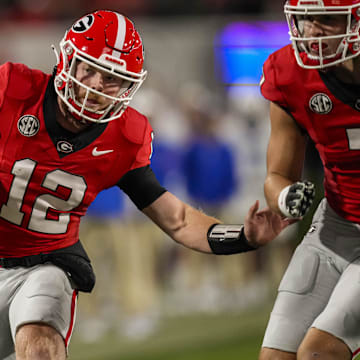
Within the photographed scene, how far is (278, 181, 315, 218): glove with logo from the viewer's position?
10.6 feet

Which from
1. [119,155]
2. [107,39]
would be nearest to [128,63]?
[107,39]

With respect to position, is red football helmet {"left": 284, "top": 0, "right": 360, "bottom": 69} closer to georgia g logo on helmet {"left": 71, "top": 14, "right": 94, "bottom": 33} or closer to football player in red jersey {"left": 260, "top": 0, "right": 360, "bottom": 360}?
football player in red jersey {"left": 260, "top": 0, "right": 360, "bottom": 360}

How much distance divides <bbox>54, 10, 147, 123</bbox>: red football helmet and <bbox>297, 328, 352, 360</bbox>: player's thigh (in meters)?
1.19

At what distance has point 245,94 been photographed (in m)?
9.41

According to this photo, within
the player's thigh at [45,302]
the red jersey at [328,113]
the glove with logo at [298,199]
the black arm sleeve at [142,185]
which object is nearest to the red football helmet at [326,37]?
the red jersey at [328,113]

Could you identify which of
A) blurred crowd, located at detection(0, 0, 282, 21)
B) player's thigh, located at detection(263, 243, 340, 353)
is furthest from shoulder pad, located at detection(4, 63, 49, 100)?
blurred crowd, located at detection(0, 0, 282, 21)

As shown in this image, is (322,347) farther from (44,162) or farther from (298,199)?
(44,162)

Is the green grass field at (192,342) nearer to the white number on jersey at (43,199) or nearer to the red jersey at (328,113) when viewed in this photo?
the white number on jersey at (43,199)

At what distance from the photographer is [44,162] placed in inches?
143

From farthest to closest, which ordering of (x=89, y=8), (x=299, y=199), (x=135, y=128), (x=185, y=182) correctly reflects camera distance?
(x=89, y=8)
(x=185, y=182)
(x=135, y=128)
(x=299, y=199)

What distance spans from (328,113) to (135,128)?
846mm

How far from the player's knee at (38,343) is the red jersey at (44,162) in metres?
0.42

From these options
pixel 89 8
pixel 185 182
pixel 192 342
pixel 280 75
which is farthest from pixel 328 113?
pixel 89 8

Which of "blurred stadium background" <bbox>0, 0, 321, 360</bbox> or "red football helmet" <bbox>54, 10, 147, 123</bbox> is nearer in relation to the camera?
"red football helmet" <bbox>54, 10, 147, 123</bbox>
